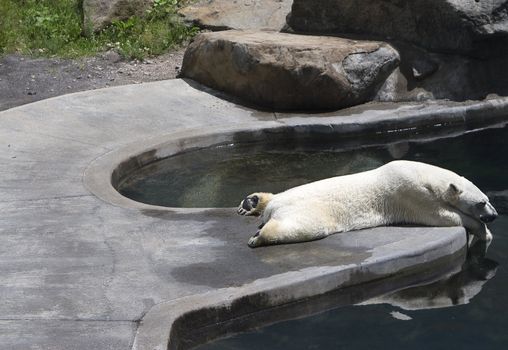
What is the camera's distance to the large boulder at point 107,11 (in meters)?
12.7

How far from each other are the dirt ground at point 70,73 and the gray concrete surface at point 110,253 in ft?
5.17

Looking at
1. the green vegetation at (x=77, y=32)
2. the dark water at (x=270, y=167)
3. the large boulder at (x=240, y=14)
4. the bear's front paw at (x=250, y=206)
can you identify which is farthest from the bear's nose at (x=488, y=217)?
the green vegetation at (x=77, y=32)

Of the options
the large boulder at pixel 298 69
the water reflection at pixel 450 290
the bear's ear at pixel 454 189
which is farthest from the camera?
the large boulder at pixel 298 69

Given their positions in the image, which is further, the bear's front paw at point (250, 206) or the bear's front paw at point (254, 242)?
the bear's front paw at point (250, 206)

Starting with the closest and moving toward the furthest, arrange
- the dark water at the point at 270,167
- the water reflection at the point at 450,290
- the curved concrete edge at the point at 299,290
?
the curved concrete edge at the point at 299,290 < the water reflection at the point at 450,290 < the dark water at the point at 270,167

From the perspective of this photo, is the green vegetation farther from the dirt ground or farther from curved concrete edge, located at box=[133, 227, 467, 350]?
curved concrete edge, located at box=[133, 227, 467, 350]

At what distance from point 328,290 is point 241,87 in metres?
4.89

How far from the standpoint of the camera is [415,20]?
434 inches

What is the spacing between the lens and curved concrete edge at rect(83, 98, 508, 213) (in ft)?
28.6

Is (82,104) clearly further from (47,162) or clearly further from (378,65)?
(378,65)

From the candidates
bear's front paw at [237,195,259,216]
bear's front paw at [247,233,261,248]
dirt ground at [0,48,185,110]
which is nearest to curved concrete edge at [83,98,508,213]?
bear's front paw at [237,195,259,216]

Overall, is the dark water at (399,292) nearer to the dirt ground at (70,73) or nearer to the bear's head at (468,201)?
the bear's head at (468,201)

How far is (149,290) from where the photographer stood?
5.57 m

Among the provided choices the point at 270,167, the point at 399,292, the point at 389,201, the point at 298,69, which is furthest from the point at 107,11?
the point at 399,292
